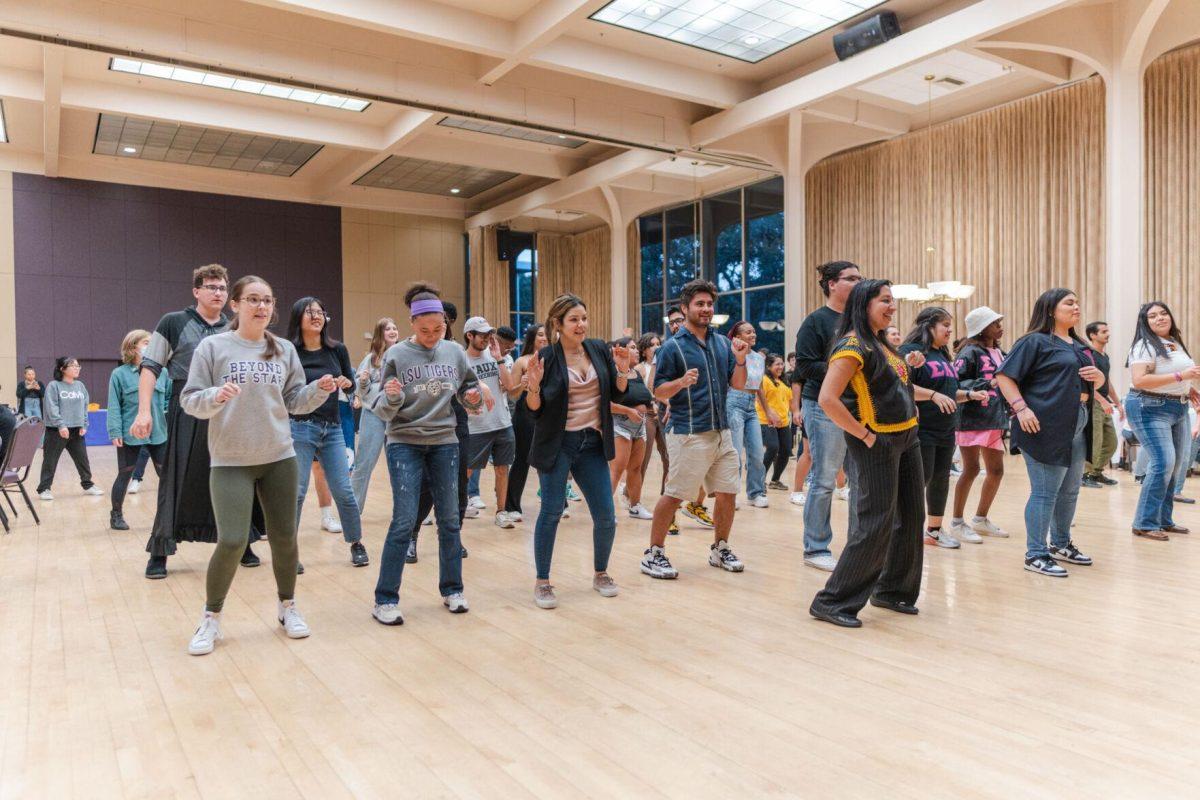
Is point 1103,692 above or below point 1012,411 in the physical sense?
below

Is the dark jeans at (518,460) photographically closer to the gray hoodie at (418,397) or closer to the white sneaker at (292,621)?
the gray hoodie at (418,397)

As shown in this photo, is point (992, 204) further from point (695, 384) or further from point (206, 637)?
point (206, 637)

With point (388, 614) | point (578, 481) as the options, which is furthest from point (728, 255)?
point (388, 614)

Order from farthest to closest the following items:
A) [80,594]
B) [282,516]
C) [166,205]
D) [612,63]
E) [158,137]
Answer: [166,205] < [158,137] < [612,63] < [80,594] < [282,516]

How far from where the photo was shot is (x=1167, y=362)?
5.00 metres

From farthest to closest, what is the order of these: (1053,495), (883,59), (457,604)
A: (883,59) → (1053,495) → (457,604)

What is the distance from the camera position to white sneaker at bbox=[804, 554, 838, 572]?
15.0ft

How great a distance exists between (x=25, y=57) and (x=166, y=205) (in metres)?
6.21

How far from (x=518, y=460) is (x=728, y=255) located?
11.8 metres

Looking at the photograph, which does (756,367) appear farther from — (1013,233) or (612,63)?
(1013,233)

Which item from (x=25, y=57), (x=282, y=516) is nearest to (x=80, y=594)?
(x=282, y=516)

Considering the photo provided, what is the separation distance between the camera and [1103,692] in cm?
277

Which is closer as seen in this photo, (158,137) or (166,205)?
(158,137)

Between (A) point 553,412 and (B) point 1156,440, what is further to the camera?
(B) point 1156,440
